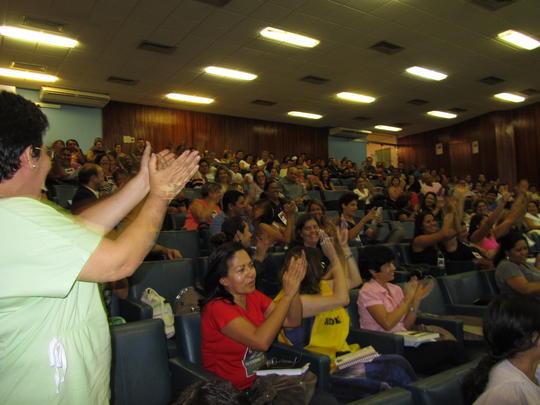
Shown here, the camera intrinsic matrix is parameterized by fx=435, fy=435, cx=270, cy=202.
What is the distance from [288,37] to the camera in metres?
6.58

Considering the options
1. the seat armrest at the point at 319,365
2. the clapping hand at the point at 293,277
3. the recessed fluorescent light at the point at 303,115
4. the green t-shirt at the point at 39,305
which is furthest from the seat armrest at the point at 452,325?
the recessed fluorescent light at the point at 303,115

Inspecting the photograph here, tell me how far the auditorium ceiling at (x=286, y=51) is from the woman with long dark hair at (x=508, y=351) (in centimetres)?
488

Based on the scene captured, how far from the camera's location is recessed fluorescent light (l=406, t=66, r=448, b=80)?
813 cm

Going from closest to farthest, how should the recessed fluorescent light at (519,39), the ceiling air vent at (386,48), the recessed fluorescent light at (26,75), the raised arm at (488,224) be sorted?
the raised arm at (488,224)
the recessed fluorescent light at (519,39)
the ceiling air vent at (386,48)
the recessed fluorescent light at (26,75)

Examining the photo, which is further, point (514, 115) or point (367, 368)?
point (514, 115)

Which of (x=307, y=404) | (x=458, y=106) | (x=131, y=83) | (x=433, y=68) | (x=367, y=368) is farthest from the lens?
(x=458, y=106)

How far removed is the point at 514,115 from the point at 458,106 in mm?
2041

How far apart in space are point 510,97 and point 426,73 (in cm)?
353

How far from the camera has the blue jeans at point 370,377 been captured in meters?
2.01

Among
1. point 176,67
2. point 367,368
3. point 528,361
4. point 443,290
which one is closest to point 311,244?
point 443,290

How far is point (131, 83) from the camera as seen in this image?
8680 millimetres

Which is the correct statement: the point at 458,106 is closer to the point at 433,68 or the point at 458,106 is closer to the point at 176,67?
the point at 433,68

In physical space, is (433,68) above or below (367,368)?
above

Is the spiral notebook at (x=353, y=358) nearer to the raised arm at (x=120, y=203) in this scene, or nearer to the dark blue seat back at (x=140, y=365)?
the dark blue seat back at (x=140, y=365)
